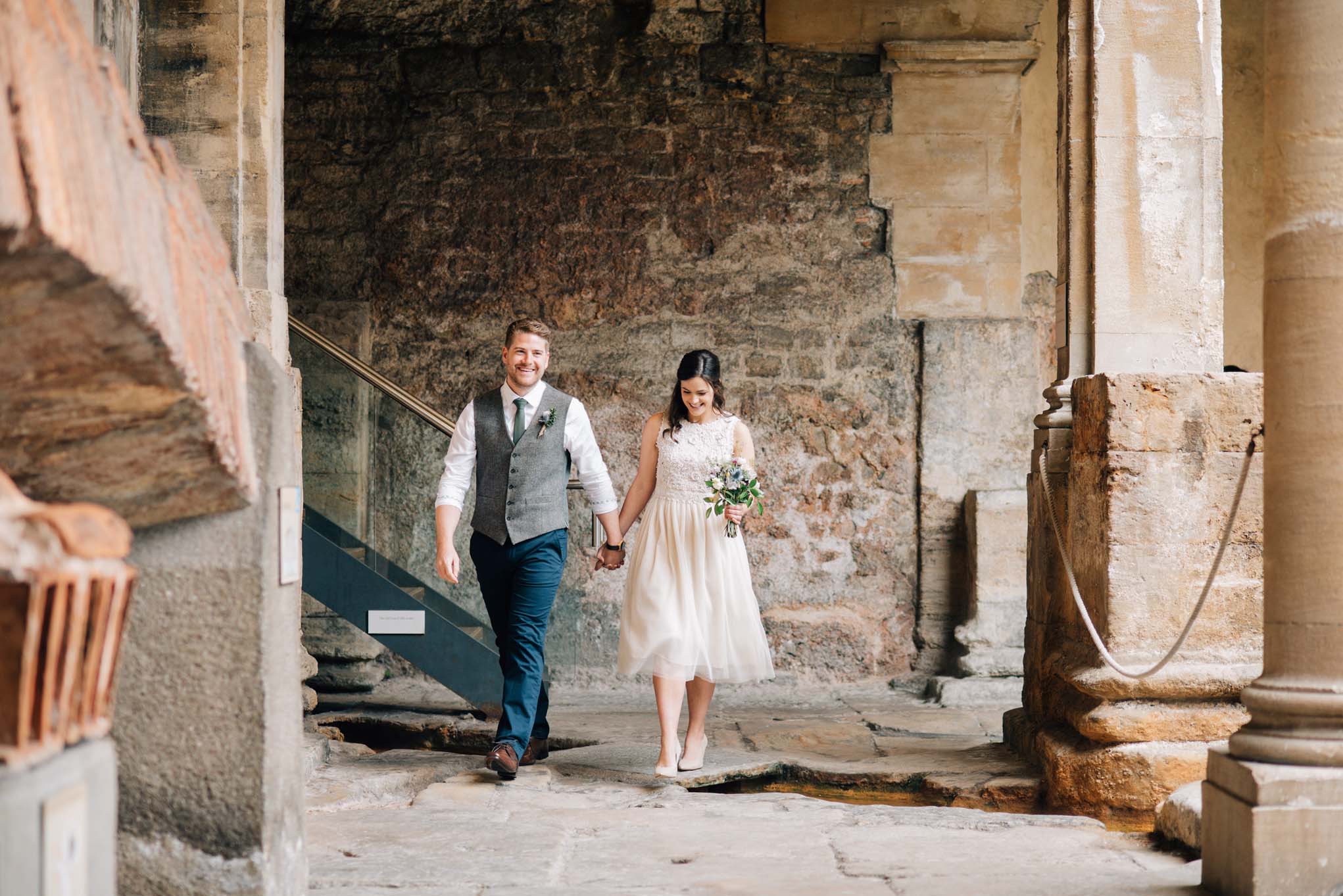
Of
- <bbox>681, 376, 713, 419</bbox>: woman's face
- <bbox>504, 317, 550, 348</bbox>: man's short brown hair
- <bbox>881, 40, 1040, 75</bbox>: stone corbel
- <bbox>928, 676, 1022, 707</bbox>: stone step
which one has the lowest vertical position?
<bbox>928, 676, 1022, 707</bbox>: stone step

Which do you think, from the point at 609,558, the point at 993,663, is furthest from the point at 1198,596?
the point at 993,663

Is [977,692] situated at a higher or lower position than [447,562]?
lower

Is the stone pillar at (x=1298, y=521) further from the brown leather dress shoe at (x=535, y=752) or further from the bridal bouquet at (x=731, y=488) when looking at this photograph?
the brown leather dress shoe at (x=535, y=752)

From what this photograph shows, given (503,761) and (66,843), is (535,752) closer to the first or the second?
(503,761)

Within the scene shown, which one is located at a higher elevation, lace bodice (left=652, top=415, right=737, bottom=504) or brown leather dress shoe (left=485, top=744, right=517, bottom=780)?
lace bodice (left=652, top=415, right=737, bottom=504)

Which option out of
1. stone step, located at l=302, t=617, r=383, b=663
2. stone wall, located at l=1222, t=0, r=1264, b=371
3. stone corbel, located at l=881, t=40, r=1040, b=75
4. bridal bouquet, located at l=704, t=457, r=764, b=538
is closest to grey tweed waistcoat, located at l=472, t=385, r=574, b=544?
bridal bouquet, located at l=704, t=457, r=764, b=538

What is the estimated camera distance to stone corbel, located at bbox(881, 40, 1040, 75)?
6.82 m

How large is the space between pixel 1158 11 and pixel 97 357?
3.80m

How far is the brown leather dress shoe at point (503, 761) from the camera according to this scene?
4.11 m

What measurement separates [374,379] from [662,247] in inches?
73.9

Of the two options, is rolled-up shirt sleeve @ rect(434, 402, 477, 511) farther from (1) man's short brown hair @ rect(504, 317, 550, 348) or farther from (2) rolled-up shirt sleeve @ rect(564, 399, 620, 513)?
(1) man's short brown hair @ rect(504, 317, 550, 348)

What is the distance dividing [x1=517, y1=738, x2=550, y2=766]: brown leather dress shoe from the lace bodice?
102 cm

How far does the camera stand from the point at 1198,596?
399 centimetres

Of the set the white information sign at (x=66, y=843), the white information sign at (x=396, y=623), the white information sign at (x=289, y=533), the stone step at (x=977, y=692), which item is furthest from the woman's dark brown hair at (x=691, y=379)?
the white information sign at (x=66, y=843)
